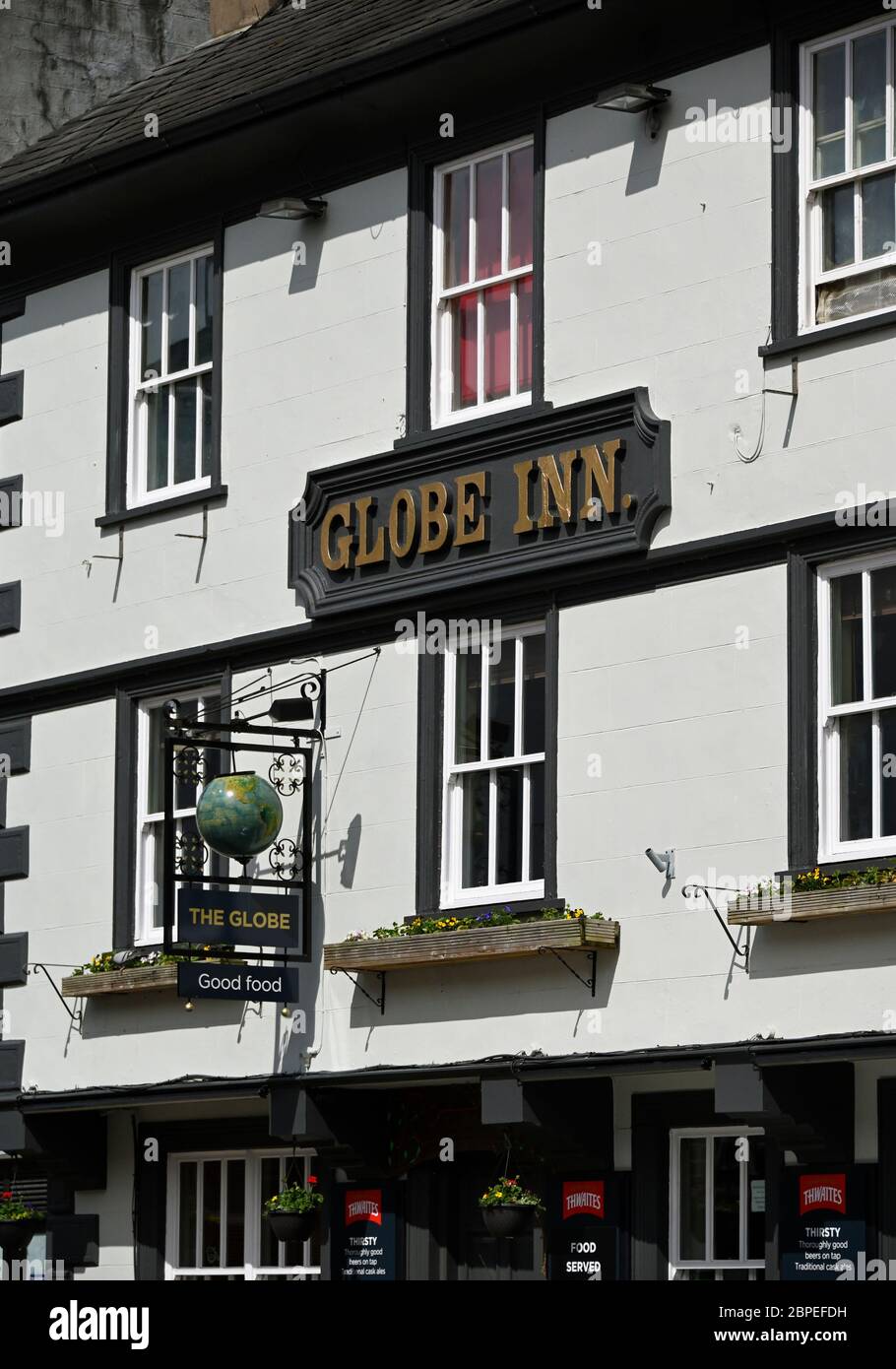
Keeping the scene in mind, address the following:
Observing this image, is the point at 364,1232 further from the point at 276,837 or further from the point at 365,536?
the point at 365,536

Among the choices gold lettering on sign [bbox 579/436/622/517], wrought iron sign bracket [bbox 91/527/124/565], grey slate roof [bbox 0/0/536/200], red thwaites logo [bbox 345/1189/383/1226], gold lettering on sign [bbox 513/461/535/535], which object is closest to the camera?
gold lettering on sign [bbox 579/436/622/517]

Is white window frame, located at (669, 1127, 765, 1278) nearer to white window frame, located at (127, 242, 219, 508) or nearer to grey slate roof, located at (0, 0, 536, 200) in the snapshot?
white window frame, located at (127, 242, 219, 508)

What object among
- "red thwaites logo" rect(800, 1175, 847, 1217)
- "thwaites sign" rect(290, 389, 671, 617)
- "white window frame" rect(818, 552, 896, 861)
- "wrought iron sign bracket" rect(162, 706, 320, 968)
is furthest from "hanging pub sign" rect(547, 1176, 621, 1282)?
"thwaites sign" rect(290, 389, 671, 617)

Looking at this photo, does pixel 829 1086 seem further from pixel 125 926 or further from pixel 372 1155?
pixel 125 926

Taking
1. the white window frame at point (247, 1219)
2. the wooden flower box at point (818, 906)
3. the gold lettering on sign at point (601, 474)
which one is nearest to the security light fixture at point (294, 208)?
the gold lettering on sign at point (601, 474)

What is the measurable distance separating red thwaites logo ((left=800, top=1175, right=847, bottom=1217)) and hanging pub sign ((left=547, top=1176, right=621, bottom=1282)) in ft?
4.85

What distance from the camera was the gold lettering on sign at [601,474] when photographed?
16047mm

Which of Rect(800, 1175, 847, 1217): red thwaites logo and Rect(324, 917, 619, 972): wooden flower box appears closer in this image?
Rect(800, 1175, 847, 1217): red thwaites logo

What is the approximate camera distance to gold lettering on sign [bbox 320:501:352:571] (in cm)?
1777

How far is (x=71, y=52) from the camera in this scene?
955 inches

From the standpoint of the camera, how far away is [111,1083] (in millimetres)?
18766
